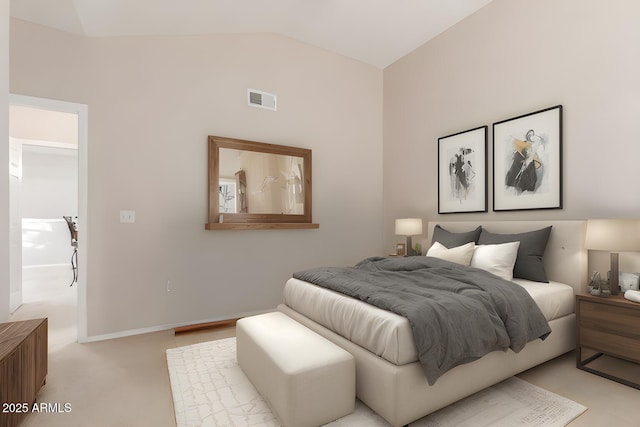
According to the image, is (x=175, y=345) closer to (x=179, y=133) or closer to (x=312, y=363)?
(x=312, y=363)

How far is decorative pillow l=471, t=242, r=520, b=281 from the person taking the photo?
2727mm

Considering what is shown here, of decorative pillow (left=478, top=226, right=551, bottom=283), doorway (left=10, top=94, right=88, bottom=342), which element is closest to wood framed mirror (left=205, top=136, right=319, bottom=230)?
doorway (left=10, top=94, right=88, bottom=342)

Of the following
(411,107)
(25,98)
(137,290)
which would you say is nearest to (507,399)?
(137,290)

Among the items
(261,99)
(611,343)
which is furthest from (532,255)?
(261,99)

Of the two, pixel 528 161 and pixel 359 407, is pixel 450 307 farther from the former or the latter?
pixel 528 161

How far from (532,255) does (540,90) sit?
1574 millimetres

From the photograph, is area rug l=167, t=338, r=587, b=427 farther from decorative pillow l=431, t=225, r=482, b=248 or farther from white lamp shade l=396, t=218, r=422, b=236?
white lamp shade l=396, t=218, r=422, b=236

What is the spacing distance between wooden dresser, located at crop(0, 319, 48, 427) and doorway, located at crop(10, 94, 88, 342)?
42.4 inches

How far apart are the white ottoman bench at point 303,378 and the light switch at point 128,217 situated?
1971mm

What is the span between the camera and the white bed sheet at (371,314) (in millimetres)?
1686

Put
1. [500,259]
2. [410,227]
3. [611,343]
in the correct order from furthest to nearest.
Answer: [410,227]
[500,259]
[611,343]

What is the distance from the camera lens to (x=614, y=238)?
2.27 m

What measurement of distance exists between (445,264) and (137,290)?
2.92 m

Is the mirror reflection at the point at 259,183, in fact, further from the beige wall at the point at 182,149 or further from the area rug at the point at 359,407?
the area rug at the point at 359,407
